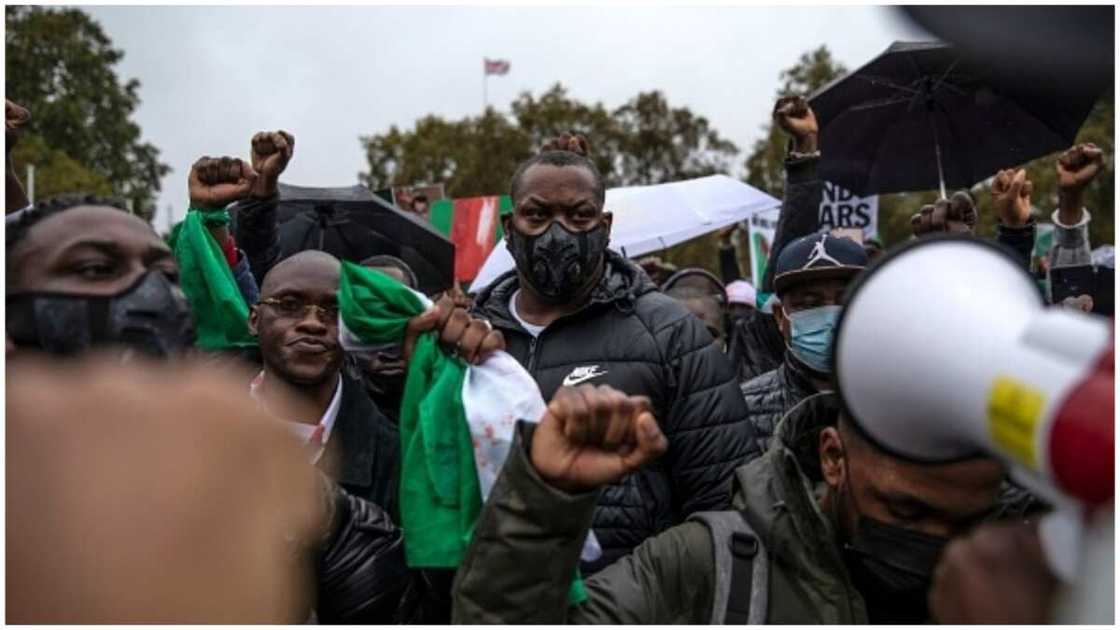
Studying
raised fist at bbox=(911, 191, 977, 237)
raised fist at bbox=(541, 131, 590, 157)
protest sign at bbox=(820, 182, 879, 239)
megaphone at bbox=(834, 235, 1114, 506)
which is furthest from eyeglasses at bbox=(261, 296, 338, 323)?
protest sign at bbox=(820, 182, 879, 239)

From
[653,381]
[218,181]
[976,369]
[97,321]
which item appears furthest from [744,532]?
[218,181]

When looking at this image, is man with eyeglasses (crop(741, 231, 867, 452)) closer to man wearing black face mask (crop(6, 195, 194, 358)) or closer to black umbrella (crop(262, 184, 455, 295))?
black umbrella (crop(262, 184, 455, 295))

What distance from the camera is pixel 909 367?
1.40m

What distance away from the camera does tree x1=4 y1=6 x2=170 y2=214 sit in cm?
3167

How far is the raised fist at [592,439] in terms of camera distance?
2.05 m

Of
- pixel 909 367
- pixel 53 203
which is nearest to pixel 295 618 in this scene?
pixel 53 203

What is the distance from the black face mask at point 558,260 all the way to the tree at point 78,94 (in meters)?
28.2

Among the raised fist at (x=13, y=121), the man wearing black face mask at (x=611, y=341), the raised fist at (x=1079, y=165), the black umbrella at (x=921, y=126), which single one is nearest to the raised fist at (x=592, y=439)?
the man wearing black face mask at (x=611, y=341)

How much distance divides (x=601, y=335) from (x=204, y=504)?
2113 mm

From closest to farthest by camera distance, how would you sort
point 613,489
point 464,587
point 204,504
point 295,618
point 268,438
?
point 204,504 → point 268,438 → point 295,618 → point 464,587 → point 613,489

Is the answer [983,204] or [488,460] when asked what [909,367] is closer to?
[488,460]

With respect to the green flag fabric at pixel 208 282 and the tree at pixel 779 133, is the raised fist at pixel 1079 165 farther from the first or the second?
the tree at pixel 779 133

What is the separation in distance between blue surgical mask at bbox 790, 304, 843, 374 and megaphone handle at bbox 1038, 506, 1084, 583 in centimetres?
239

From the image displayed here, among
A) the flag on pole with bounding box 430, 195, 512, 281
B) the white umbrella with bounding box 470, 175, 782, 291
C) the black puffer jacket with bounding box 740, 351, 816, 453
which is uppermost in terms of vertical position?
the white umbrella with bounding box 470, 175, 782, 291
